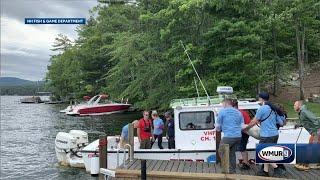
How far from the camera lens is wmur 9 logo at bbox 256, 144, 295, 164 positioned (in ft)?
34.9

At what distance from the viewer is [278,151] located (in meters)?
10.6

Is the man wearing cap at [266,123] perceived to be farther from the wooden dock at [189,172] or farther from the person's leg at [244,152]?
the person's leg at [244,152]

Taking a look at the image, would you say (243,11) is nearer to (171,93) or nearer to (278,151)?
(171,93)

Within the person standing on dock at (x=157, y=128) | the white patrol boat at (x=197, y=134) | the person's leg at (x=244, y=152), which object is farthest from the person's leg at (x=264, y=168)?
the person standing on dock at (x=157, y=128)

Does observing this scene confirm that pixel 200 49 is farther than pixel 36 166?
Yes

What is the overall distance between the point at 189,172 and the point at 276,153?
2153mm

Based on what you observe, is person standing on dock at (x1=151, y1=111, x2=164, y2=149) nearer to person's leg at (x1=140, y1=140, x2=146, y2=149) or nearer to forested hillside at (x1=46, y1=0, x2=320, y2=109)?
person's leg at (x1=140, y1=140, x2=146, y2=149)

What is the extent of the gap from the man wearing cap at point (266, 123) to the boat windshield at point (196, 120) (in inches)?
165

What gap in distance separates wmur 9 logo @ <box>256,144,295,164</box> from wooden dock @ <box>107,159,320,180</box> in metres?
0.38

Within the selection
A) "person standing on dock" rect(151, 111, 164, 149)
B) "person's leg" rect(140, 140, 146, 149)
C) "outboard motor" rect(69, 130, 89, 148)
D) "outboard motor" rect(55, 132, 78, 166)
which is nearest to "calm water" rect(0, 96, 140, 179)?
"outboard motor" rect(55, 132, 78, 166)

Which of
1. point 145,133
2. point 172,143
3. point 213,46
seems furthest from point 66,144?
point 213,46

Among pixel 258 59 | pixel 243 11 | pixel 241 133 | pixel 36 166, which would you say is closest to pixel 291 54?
pixel 258 59

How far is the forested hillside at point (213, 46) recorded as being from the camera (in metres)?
31.1

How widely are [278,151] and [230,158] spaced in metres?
1.25
